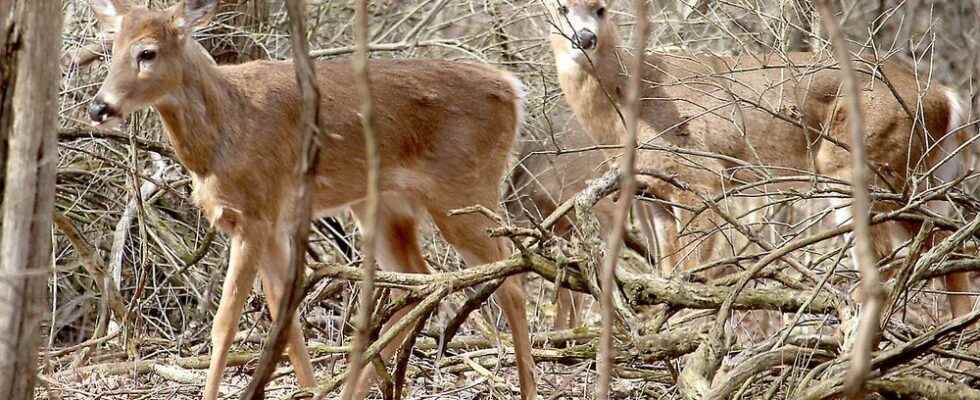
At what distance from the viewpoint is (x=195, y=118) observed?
19.1 feet

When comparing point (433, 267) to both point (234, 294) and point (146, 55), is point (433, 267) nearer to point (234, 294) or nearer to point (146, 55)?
point (234, 294)

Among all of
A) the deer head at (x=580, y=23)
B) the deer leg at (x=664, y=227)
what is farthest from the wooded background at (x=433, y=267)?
the deer leg at (x=664, y=227)

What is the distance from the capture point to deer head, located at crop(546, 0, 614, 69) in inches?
293

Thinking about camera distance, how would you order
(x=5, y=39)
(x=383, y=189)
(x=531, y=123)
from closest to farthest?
1. (x=5, y=39)
2. (x=383, y=189)
3. (x=531, y=123)

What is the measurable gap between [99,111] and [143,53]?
35cm

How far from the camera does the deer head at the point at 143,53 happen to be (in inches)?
219

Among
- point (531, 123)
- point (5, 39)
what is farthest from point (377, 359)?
point (531, 123)

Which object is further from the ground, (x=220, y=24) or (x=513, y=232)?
(x=220, y=24)

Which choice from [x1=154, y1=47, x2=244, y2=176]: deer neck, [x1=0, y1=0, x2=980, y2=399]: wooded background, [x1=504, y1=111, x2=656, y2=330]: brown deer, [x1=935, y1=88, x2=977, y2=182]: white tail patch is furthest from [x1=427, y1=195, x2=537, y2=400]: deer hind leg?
[x1=935, y1=88, x2=977, y2=182]: white tail patch

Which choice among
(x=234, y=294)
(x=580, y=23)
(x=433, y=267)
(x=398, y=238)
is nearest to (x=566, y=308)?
(x=433, y=267)

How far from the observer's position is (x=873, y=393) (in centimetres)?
436

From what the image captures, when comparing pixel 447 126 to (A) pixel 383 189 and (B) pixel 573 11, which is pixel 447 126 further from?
(B) pixel 573 11

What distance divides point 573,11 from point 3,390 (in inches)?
194

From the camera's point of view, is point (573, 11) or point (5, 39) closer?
point (5, 39)
